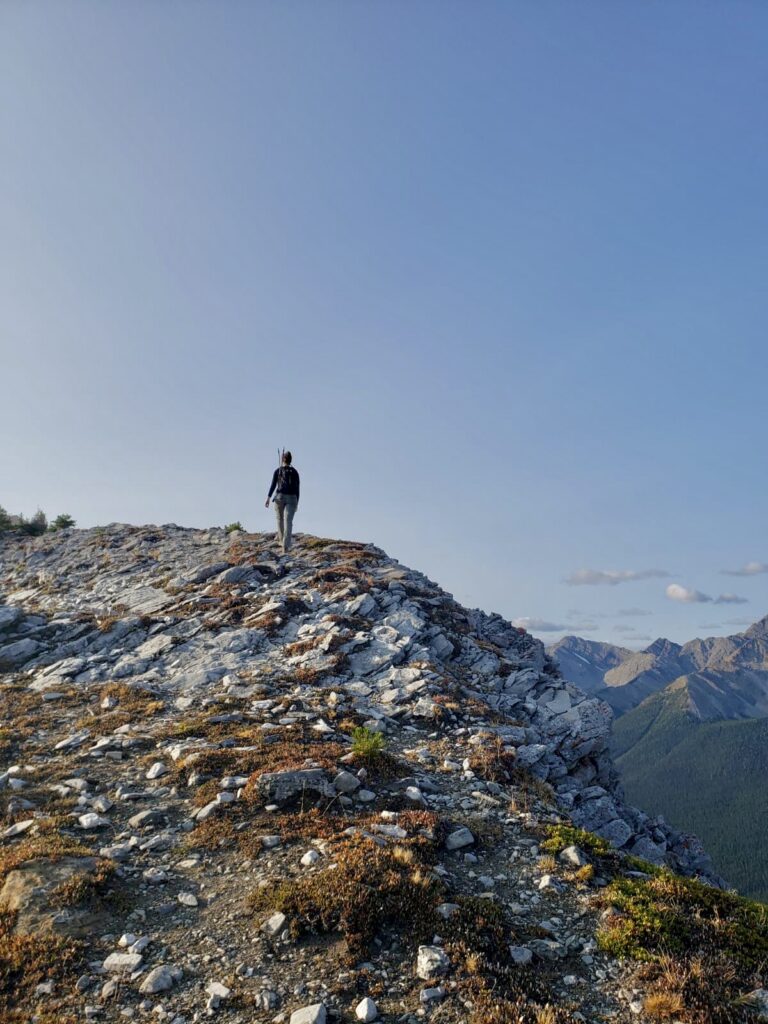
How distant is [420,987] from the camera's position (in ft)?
20.6

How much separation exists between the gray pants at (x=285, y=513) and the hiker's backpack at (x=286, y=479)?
0.49 meters

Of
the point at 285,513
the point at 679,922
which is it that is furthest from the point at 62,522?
the point at 679,922

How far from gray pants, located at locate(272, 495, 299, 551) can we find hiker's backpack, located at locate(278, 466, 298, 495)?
486 mm

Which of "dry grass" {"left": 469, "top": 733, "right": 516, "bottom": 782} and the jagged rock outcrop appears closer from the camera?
"dry grass" {"left": 469, "top": 733, "right": 516, "bottom": 782}

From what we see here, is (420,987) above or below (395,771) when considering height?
below

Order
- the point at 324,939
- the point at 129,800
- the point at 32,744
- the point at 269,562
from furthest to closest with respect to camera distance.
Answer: the point at 269,562 < the point at 32,744 < the point at 129,800 < the point at 324,939

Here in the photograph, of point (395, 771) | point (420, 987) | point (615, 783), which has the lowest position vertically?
point (615, 783)

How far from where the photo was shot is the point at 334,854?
337 inches

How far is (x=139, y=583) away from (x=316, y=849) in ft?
87.5

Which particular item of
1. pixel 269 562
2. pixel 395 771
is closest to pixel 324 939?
pixel 395 771

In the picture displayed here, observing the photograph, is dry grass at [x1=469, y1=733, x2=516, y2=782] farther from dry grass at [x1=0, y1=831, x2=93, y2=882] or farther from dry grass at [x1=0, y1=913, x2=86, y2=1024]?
dry grass at [x1=0, y1=913, x2=86, y2=1024]

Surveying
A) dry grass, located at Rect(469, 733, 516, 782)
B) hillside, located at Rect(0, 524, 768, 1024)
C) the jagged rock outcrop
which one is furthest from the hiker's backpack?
dry grass, located at Rect(469, 733, 516, 782)

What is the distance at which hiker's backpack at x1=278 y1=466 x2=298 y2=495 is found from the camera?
29.2 m

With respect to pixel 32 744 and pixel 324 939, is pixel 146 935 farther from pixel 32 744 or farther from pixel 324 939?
pixel 32 744
